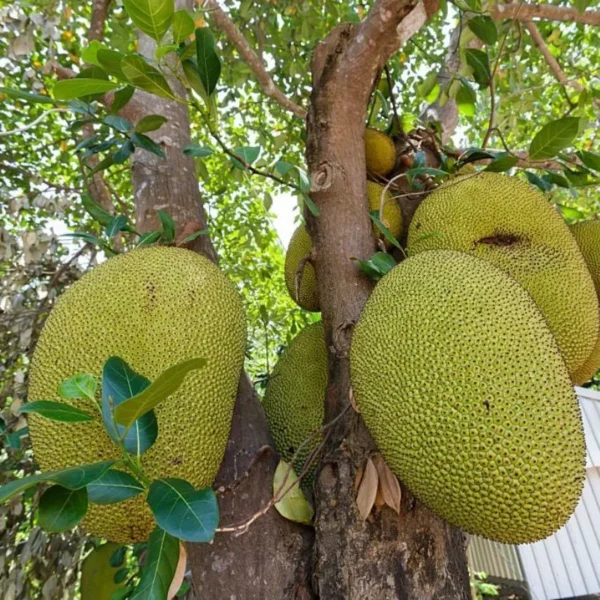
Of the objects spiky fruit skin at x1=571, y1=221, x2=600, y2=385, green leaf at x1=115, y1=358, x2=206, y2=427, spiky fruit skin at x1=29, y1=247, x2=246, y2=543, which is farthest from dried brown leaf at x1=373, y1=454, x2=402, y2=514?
spiky fruit skin at x1=571, y1=221, x2=600, y2=385

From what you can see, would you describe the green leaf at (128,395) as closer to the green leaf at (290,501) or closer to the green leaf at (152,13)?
the green leaf at (290,501)

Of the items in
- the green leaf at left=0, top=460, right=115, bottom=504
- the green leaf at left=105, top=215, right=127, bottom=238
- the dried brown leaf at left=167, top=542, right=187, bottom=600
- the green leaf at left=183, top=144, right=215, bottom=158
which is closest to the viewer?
the green leaf at left=0, top=460, right=115, bottom=504

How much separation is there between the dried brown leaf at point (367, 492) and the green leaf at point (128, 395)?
32cm

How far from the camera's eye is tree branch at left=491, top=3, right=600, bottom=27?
172 centimetres

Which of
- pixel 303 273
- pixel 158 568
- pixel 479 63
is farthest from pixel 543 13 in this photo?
pixel 158 568

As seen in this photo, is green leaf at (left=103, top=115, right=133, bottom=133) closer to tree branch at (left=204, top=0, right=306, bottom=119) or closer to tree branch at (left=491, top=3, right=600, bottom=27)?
tree branch at (left=204, top=0, right=306, bottom=119)

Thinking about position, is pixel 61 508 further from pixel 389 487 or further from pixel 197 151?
pixel 197 151

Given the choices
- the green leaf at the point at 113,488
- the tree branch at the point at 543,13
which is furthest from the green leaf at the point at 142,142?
the tree branch at the point at 543,13

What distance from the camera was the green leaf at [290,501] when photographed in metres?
0.82

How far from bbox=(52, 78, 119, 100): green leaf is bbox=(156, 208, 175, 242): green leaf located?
10.9 inches

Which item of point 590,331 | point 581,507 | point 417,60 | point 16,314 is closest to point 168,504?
point 590,331

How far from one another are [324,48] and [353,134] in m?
0.22

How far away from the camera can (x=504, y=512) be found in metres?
0.66

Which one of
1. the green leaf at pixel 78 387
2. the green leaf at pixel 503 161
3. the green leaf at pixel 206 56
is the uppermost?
the green leaf at pixel 503 161
